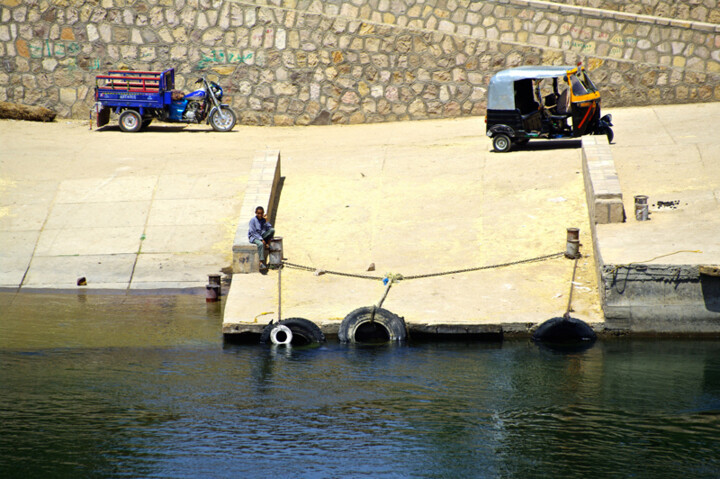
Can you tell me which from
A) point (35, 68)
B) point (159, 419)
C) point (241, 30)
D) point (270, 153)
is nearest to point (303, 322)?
point (159, 419)

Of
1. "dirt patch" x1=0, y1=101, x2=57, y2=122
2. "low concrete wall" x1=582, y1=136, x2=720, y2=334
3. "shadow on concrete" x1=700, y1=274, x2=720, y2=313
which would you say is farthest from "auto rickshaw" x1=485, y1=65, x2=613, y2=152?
"dirt patch" x1=0, y1=101, x2=57, y2=122

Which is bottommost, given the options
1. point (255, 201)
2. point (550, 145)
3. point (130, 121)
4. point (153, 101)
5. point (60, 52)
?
point (255, 201)

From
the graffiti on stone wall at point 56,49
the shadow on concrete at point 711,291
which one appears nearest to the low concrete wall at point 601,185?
the shadow on concrete at point 711,291

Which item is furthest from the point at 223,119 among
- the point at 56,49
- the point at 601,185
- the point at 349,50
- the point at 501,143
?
the point at 601,185

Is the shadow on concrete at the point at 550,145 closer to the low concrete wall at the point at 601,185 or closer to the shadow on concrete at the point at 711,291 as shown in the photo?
the low concrete wall at the point at 601,185

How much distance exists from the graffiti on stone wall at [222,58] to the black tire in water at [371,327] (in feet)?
42.6

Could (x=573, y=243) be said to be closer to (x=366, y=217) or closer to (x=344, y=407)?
(x=366, y=217)

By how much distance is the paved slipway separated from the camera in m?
13.0

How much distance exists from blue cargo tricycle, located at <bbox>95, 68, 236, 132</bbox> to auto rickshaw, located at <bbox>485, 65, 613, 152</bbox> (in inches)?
297

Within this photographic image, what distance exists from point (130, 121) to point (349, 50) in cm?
593

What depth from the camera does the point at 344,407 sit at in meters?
9.84

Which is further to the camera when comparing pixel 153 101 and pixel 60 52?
pixel 60 52

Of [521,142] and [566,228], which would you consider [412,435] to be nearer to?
[566,228]

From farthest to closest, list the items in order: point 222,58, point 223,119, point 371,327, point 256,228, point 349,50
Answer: point 222,58, point 349,50, point 223,119, point 256,228, point 371,327
